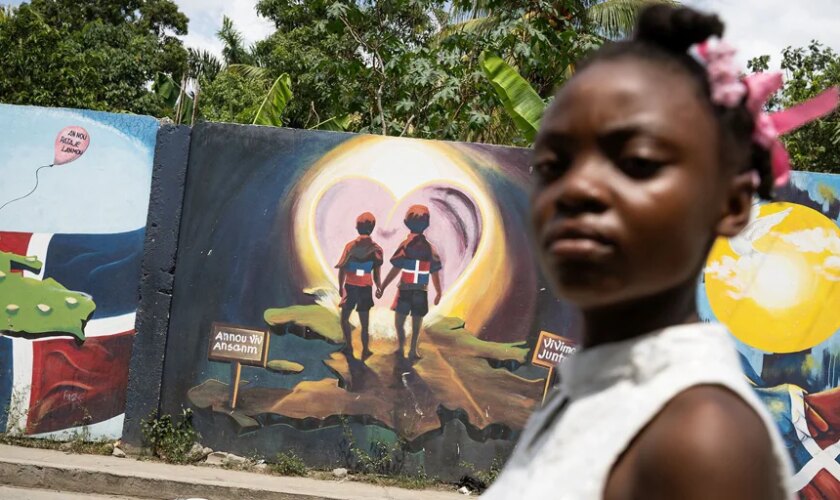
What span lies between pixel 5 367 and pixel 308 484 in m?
2.61

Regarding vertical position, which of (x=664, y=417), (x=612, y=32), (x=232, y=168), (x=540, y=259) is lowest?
(x=664, y=417)

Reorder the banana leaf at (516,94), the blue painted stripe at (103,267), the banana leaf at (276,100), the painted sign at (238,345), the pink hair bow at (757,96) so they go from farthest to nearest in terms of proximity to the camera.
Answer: the banana leaf at (276,100), the banana leaf at (516,94), the blue painted stripe at (103,267), the painted sign at (238,345), the pink hair bow at (757,96)

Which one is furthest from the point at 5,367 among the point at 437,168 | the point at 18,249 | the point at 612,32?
the point at 612,32

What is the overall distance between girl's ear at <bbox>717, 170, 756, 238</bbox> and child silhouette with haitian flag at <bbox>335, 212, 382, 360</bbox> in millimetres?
6293

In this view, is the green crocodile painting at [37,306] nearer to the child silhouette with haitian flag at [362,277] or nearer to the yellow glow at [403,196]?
the yellow glow at [403,196]

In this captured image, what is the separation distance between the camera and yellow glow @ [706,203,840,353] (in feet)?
23.4

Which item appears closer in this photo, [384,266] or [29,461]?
[29,461]

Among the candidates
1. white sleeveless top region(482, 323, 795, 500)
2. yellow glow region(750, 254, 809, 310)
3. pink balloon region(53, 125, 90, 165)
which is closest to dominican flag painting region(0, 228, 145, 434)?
pink balloon region(53, 125, 90, 165)

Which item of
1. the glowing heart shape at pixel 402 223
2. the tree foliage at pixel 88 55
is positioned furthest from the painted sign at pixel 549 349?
the tree foliage at pixel 88 55

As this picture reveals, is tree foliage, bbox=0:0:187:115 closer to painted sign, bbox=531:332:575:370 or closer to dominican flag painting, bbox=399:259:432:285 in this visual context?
dominican flag painting, bbox=399:259:432:285

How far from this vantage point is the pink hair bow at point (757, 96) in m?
1.00

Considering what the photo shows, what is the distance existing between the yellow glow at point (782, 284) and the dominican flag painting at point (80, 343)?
4.48 metres

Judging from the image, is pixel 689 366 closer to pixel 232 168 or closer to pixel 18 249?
pixel 232 168

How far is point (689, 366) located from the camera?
916 mm
